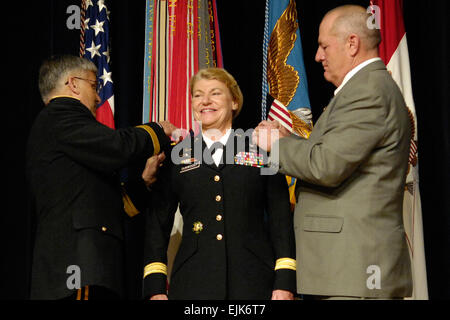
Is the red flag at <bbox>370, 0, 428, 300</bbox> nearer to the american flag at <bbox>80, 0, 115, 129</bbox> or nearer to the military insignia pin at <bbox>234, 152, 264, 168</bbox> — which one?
the military insignia pin at <bbox>234, 152, 264, 168</bbox>

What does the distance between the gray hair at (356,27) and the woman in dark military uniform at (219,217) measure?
1.84ft

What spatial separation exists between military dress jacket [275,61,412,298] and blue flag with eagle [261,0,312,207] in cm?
127

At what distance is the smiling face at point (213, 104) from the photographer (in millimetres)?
2756

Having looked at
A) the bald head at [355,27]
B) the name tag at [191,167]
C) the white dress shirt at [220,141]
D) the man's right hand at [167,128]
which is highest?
the bald head at [355,27]

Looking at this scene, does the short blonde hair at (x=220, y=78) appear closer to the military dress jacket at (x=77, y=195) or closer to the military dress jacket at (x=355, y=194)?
the military dress jacket at (x=77, y=195)

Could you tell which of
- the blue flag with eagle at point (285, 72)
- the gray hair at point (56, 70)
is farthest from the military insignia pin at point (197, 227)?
the blue flag with eagle at point (285, 72)

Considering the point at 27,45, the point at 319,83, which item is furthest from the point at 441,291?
the point at 27,45

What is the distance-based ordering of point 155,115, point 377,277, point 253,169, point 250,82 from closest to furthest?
point 377,277, point 253,169, point 155,115, point 250,82

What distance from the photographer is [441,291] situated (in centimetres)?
397

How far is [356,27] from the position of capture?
2.56 m

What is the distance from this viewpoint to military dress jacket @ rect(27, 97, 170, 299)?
97.7 inches

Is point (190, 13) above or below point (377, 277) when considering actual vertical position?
above

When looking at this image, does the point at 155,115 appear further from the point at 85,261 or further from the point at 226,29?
the point at 85,261

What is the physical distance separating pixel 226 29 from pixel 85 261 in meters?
2.37
